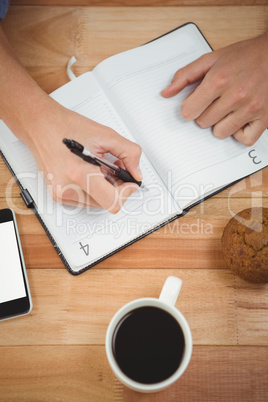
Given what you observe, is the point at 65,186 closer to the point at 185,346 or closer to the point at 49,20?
the point at 185,346

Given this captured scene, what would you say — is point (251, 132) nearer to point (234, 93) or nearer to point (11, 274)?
point (234, 93)

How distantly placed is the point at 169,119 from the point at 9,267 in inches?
16.9

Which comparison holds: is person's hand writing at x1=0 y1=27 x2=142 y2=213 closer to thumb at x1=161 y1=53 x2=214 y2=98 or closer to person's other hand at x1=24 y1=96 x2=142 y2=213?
person's other hand at x1=24 y1=96 x2=142 y2=213

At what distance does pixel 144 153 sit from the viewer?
0.68m

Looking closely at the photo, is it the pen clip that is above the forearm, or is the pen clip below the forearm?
below

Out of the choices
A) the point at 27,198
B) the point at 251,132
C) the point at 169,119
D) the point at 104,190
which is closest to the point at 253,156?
the point at 251,132

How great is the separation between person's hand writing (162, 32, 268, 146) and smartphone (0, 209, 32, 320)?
0.41 metres

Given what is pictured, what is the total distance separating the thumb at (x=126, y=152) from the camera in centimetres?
61

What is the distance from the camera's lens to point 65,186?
0.61 metres

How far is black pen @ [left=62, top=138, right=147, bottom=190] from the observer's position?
1.69 ft

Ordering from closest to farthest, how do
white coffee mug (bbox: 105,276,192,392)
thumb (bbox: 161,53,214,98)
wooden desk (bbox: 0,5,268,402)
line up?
1. white coffee mug (bbox: 105,276,192,392)
2. wooden desk (bbox: 0,5,268,402)
3. thumb (bbox: 161,53,214,98)

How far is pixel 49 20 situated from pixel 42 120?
1.09 feet

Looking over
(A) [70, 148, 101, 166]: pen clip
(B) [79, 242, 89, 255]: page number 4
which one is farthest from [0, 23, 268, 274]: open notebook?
(A) [70, 148, 101, 166]: pen clip

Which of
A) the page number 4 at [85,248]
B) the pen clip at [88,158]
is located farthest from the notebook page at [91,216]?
the pen clip at [88,158]
